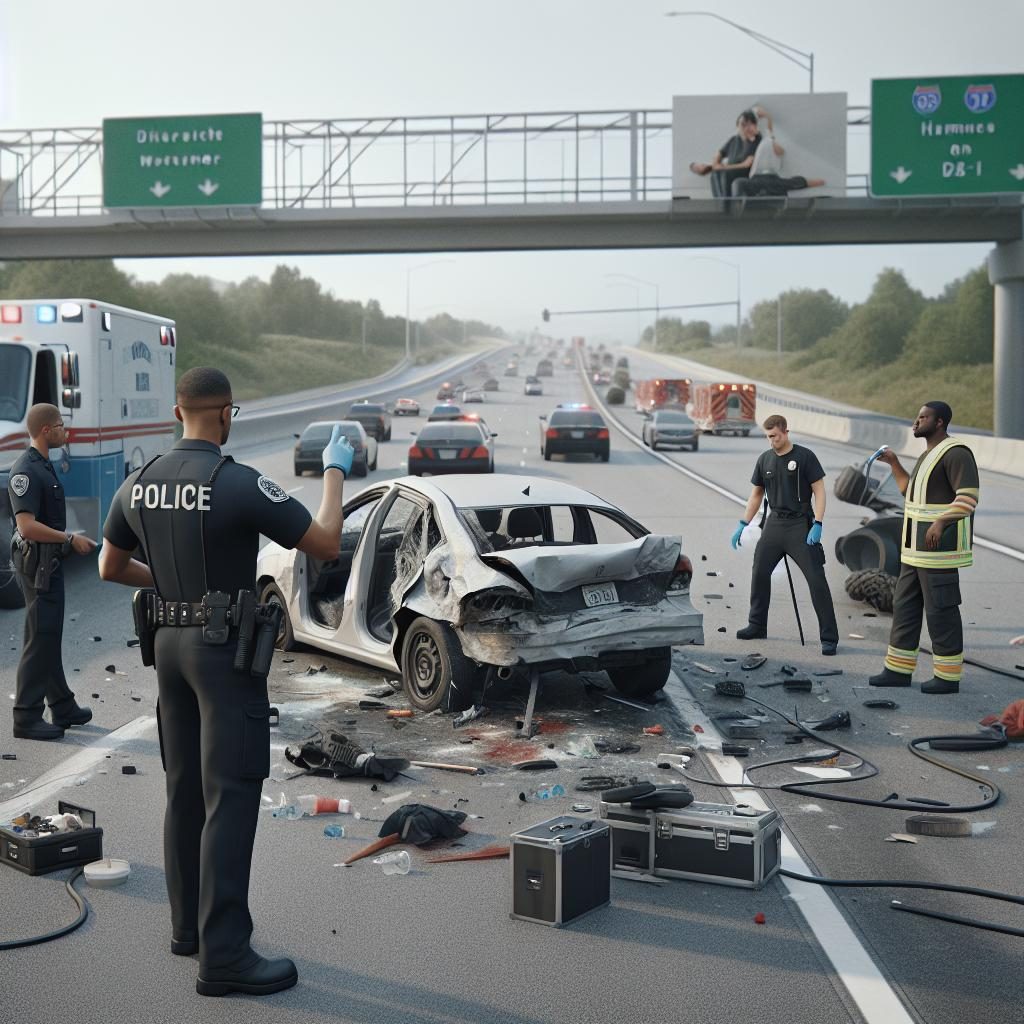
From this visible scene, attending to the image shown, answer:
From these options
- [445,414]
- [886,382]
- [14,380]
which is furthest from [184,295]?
[14,380]

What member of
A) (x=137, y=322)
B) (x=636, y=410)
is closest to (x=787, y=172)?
(x=137, y=322)

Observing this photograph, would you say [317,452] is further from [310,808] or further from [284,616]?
[310,808]

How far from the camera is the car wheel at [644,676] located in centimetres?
926

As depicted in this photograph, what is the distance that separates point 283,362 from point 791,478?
126 metres

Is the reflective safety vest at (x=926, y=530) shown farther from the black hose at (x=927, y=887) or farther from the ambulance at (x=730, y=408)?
the ambulance at (x=730, y=408)

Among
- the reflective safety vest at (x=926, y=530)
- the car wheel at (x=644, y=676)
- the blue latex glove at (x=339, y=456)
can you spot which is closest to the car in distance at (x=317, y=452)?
the reflective safety vest at (x=926, y=530)

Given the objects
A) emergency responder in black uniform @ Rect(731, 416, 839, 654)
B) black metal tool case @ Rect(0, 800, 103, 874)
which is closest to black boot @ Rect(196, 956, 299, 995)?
black metal tool case @ Rect(0, 800, 103, 874)

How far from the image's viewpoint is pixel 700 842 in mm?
5969

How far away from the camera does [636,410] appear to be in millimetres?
82938

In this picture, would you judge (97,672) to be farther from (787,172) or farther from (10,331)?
(787,172)

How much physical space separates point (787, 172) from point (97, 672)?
33.9m

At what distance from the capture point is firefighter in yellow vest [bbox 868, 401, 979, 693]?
10.0m

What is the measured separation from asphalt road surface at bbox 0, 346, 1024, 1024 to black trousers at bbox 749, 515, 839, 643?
67 centimetres

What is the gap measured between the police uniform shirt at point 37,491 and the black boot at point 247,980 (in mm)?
4423
